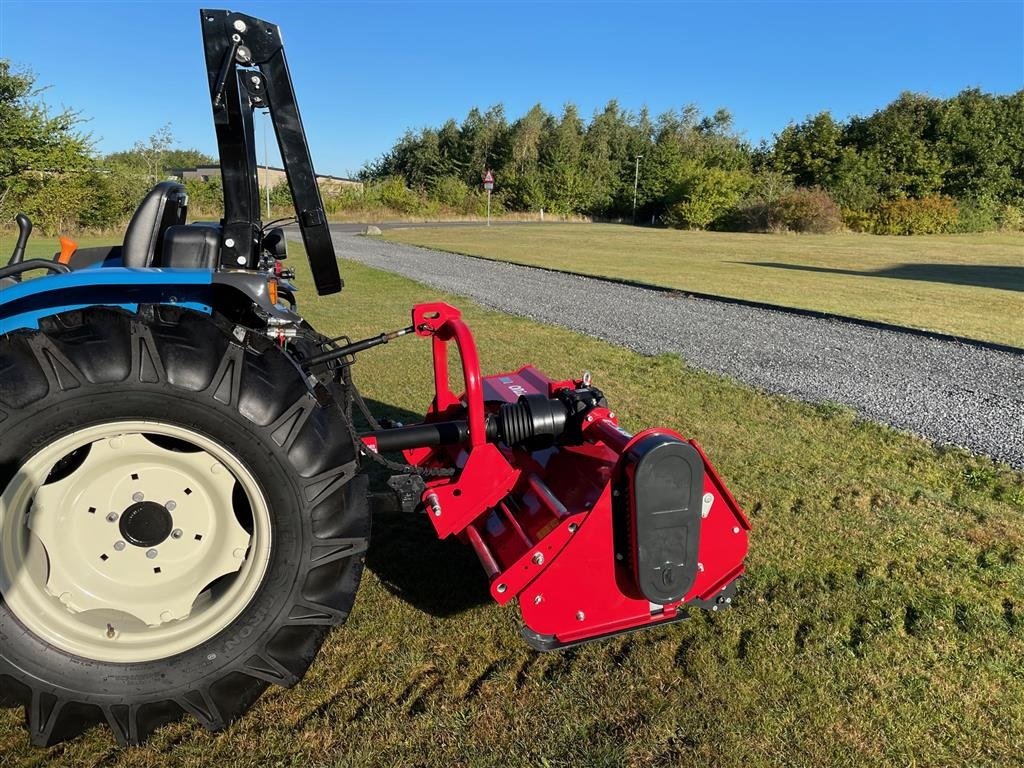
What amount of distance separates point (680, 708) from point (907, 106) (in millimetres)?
57154

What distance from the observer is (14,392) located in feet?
5.76

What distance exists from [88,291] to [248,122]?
80cm

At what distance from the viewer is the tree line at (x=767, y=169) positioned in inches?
1706

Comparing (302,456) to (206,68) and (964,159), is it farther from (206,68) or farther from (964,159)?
(964,159)

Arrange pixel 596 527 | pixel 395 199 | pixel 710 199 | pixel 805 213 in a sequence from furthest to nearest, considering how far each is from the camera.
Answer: pixel 395 199 → pixel 710 199 → pixel 805 213 → pixel 596 527

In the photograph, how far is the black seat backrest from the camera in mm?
3012

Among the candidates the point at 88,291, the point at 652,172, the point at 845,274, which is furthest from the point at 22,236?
the point at 652,172

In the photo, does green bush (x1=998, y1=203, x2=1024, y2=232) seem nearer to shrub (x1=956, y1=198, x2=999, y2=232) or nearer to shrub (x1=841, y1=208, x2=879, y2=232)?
shrub (x1=956, y1=198, x2=999, y2=232)

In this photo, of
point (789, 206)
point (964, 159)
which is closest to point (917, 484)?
point (789, 206)

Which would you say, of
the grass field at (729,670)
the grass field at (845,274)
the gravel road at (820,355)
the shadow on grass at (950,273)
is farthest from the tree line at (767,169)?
the grass field at (729,670)

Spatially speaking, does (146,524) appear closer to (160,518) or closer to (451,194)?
(160,518)

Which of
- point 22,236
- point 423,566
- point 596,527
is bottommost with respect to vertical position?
point 423,566

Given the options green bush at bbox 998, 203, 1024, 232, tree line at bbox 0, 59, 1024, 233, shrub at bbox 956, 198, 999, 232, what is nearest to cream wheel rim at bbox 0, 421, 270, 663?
tree line at bbox 0, 59, 1024, 233

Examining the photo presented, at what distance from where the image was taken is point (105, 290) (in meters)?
2.37
